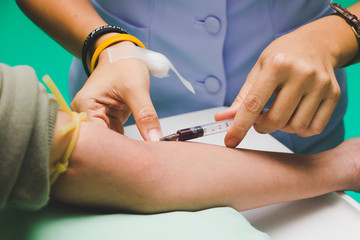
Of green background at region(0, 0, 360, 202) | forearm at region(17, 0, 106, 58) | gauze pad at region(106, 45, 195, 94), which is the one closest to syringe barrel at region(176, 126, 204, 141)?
gauze pad at region(106, 45, 195, 94)

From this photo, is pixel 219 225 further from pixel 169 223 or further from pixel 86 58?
pixel 86 58

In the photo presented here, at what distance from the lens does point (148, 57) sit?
28.6 inches

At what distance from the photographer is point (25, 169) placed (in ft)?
1.18

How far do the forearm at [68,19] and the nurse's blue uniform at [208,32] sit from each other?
101 mm

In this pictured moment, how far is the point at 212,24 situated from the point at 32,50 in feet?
5.22

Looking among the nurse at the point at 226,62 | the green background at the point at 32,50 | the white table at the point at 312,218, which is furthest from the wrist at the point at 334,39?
the green background at the point at 32,50

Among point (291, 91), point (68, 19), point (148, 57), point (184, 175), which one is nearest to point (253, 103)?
point (291, 91)

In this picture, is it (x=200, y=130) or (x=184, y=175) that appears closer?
(x=184, y=175)

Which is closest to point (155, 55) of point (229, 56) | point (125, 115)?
point (125, 115)

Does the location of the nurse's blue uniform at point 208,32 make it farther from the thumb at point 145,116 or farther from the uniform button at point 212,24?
the thumb at point 145,116

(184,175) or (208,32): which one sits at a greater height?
(208,32)

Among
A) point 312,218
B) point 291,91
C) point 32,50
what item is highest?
point 291,91

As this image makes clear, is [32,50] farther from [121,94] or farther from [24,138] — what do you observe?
[24,138]

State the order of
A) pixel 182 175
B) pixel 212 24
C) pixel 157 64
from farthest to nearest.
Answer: pixel 212 24 < pixel 157 64 < pixel 182 175
